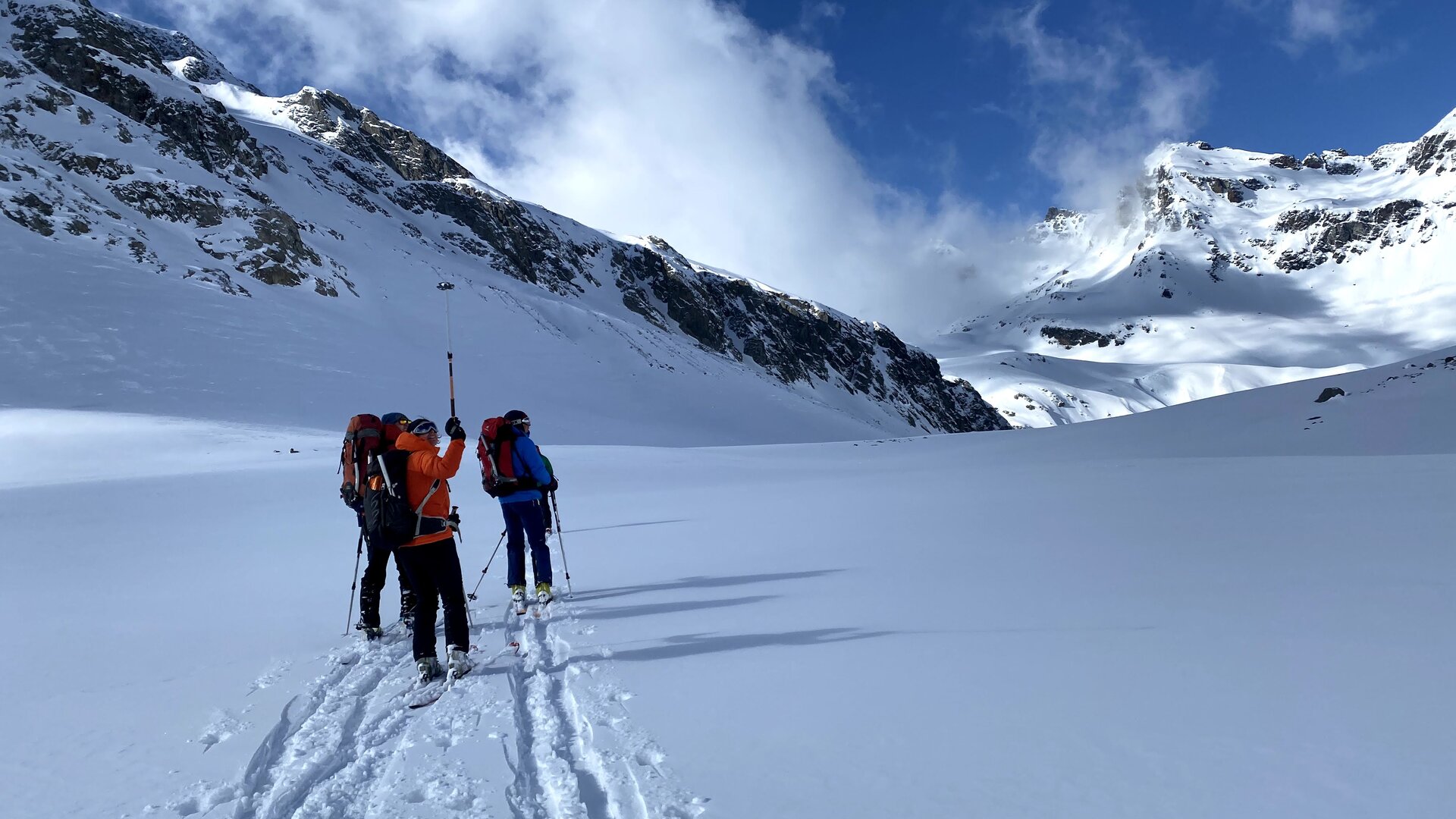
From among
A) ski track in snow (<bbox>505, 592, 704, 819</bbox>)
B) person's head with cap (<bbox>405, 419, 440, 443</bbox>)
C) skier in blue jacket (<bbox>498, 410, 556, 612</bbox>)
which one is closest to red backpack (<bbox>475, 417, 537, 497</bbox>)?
skier in blue jacket (<bbox>498, 410, 556, 612</bbox>)

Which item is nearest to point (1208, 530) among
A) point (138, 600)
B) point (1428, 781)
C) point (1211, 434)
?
point (1428, 781)

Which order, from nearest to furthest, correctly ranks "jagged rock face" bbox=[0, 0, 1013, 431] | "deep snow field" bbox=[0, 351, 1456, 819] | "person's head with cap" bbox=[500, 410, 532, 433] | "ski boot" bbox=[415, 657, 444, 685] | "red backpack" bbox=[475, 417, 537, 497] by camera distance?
"deep snow field" bbox=[0, 351, 1456, 819]
"ski boot" bbox=[415, 657, 444, 685]
"red backpack" bbox=[475, 417, 537, 497]
"person's head with cap" bbox=[500, 410, 532, 433]
"jagged rock face" bbox=[0, 0, 1013, 431]

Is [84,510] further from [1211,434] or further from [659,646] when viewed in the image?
[1211,434]

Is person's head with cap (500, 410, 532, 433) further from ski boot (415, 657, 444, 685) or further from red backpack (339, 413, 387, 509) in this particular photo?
ski boot (415, 657, 444, 685)

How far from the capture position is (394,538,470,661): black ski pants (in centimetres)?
499

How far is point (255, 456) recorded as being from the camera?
1923 centimetres

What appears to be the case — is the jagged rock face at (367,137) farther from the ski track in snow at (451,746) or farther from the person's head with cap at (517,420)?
the ski track in snow at (451,746)

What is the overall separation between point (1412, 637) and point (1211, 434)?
17.7 metres

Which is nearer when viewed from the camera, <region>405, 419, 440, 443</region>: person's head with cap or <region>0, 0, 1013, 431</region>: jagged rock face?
<region>405, 419, 440, 443</region>: person's head with cap

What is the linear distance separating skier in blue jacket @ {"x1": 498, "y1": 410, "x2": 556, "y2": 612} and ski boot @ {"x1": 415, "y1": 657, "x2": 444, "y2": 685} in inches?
77.4

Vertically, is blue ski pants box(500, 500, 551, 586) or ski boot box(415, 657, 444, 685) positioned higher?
blue ski pants box(500, 500, 551, 586)

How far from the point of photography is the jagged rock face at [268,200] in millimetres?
38312

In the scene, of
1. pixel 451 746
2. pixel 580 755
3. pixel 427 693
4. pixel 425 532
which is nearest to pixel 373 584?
pixel 425 532

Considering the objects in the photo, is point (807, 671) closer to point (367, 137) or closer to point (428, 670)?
point (428, 670)
